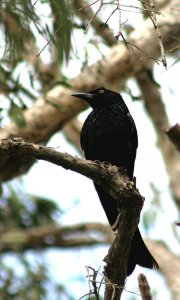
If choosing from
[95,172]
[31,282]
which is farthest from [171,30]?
[95,172]

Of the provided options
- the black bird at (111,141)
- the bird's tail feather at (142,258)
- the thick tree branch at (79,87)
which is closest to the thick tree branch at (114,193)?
the bird's tail feather at (142,258)

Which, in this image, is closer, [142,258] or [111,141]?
[142,258]

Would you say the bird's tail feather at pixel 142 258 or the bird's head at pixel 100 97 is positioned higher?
the bird's head at pixel 100 97

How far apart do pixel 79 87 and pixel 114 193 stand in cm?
329

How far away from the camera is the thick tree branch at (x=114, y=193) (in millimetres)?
3822

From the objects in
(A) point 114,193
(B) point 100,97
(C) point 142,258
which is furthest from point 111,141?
(A) point 114,193

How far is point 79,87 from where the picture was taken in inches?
282

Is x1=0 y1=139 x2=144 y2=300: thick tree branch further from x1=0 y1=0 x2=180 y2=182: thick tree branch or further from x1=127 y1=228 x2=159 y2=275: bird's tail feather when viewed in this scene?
x1=0 y1=0 x2=180 y2=182: thick tree branch

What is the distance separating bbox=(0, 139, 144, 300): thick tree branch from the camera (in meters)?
3.82

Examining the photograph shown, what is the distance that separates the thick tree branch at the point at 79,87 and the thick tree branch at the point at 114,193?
256 centimetres

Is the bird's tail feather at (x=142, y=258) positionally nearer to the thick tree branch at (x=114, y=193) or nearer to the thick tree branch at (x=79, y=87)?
the thick tree branch at (x=114, y=193)

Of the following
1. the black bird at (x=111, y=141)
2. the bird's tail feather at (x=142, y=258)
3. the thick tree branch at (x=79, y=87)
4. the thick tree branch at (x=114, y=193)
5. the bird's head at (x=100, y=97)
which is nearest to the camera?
the thick tree branch at (x=114, y=193)

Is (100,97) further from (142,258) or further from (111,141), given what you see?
(142,258)

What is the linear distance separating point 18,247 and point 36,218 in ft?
1.73
